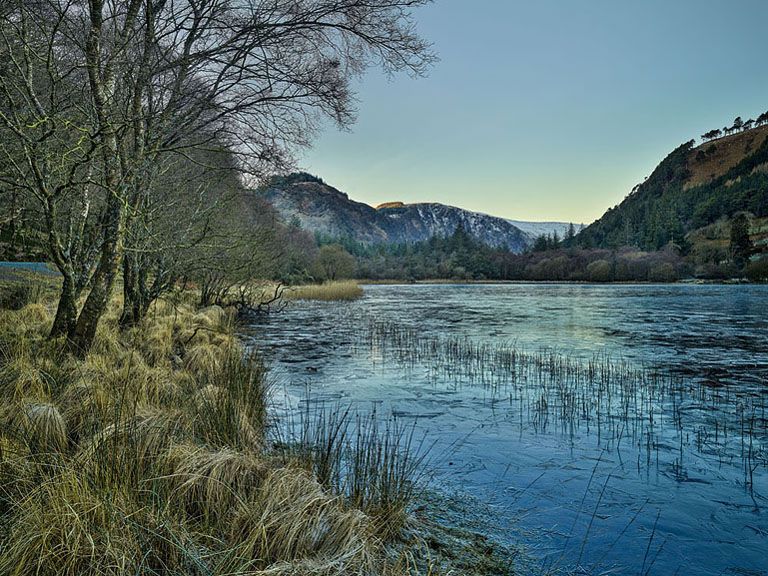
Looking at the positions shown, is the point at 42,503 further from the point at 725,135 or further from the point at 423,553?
the point at 725,135

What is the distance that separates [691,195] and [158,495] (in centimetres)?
17106

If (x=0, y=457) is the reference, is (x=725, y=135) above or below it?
above

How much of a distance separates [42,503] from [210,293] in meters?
18.8

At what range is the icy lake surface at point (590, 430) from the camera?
12.3 feet

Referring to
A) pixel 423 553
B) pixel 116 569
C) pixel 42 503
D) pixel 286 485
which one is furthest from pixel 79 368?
pixel 423 553

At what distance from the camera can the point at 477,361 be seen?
11266mm

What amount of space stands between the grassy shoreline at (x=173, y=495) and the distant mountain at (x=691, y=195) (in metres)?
121

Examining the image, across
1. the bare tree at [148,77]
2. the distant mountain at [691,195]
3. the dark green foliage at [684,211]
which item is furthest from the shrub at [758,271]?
the bare tree at [148,77]

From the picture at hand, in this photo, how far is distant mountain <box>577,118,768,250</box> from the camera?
4673 inches

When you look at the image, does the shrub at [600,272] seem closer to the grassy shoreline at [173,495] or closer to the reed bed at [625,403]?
the reed bed at [625,403]

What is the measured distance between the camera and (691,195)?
458 feet

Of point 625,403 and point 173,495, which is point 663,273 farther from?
point 173,495

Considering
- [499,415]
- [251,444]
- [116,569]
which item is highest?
[116,569]

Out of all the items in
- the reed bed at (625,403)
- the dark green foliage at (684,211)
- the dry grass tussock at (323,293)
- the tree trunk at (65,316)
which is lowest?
the reed bed at (625,403)
